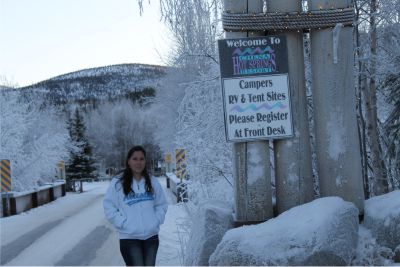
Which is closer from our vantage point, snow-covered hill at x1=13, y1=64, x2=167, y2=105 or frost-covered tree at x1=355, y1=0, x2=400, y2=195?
frost-covered tree at x1=355, y1=0, x2=400, y2=195

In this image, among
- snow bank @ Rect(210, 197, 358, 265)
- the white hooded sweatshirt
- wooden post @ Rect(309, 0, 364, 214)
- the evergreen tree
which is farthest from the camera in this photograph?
the evergreen tree

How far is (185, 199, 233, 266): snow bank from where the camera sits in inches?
179

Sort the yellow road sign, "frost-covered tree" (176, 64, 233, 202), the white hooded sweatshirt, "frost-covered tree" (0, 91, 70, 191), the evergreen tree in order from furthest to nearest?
1. the evergreen tree
2. "frost-covered tree" (0, 91, 70, 191)
3. the yellow road sign
4. "frost-covered tree" (176, 64, 233, 202)
5. the white hooded sweatshirt

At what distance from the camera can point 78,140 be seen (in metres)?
47.0

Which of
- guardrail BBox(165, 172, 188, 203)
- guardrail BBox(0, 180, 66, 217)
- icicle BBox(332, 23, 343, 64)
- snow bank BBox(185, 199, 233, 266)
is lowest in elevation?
guardrail BBox(0, 180, 66, 217)

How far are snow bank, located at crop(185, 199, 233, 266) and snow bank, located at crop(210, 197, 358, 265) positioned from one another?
545mm

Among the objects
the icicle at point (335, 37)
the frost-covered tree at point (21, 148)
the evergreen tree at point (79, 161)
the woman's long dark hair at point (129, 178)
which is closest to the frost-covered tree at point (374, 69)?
the icicle at point (335, 37)

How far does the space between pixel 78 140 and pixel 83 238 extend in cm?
3633

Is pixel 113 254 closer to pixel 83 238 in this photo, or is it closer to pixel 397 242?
pixel 83 238

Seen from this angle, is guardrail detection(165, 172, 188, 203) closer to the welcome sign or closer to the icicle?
the welcome sign

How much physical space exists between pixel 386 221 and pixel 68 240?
8.67m

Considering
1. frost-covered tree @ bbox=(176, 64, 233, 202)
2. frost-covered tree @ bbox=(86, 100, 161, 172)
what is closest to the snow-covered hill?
frost-covered tree @ bbox=(86, 100, 161, 172)

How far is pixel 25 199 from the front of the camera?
1973 centimetres

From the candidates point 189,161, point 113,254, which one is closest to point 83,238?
point 113,254
